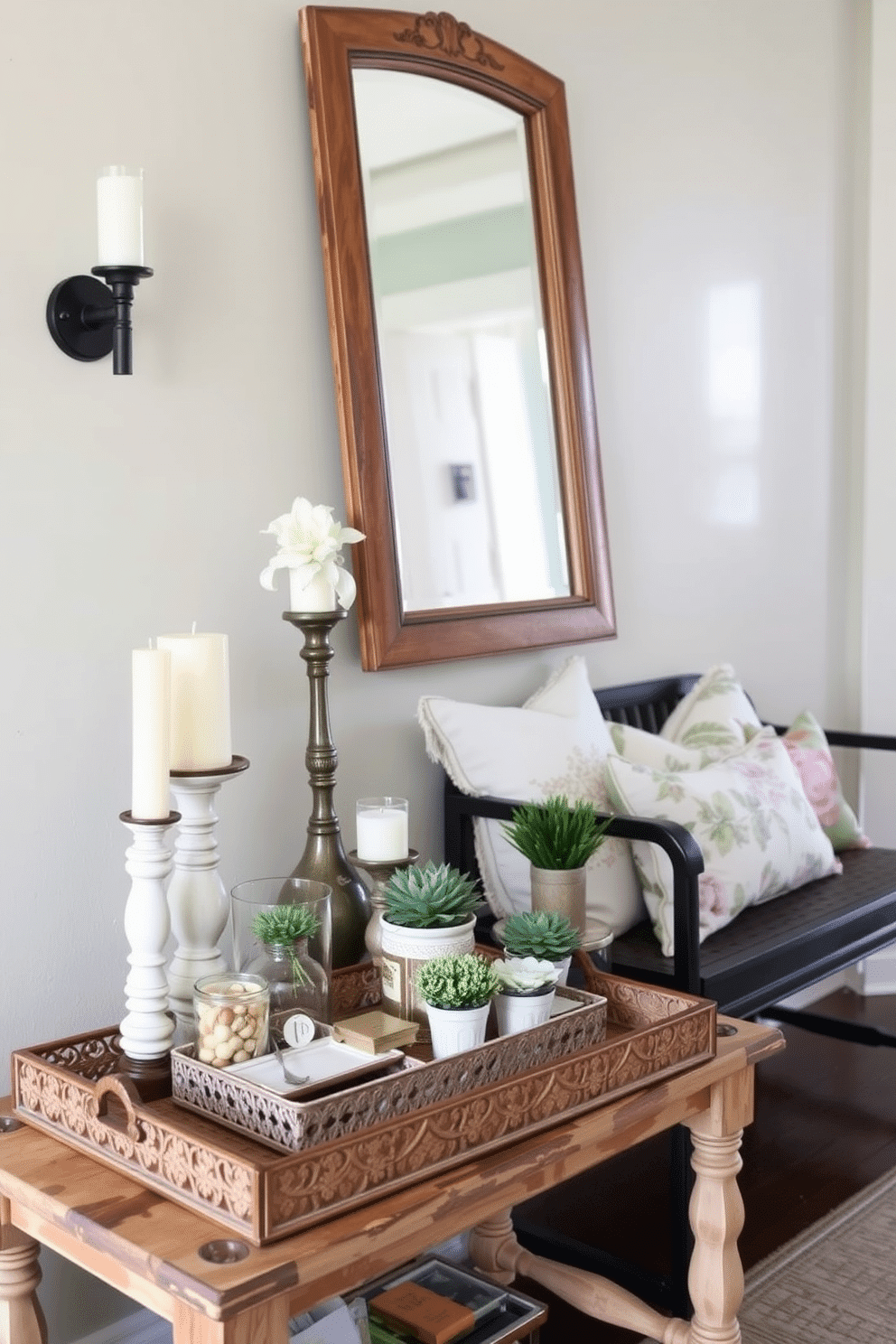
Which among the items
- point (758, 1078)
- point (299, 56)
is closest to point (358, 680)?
point (299, 56)

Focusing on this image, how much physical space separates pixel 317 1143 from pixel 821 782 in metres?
1.66

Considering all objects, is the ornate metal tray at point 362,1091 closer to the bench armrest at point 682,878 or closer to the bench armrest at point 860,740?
the bench armrest at point 682,878

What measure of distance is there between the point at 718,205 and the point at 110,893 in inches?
79.6

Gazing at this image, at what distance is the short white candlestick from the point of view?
59.2 inches

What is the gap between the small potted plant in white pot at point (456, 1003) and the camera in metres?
1.48

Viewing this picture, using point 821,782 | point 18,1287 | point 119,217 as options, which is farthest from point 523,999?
point 821,782

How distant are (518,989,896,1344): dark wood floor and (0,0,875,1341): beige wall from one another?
0.72 meters

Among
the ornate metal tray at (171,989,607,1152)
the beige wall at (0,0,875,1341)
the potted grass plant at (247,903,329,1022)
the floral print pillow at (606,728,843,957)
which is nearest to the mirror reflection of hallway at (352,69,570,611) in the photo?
the beige wall at (0,0,875,1341)

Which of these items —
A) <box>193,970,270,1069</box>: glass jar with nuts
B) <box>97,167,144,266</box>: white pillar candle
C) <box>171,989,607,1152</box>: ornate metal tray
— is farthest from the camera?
<box>97,167,144,266</box>: white pillar candle

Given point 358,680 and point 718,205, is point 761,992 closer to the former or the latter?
point 358,680

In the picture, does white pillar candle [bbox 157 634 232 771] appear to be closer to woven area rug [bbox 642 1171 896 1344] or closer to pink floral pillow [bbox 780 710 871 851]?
woven area rug [bbox 642 1171 896 1344]

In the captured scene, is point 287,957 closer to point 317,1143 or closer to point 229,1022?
point 229,1022

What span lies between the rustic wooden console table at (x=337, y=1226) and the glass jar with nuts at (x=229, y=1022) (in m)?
0.16

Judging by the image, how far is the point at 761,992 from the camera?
216cm
